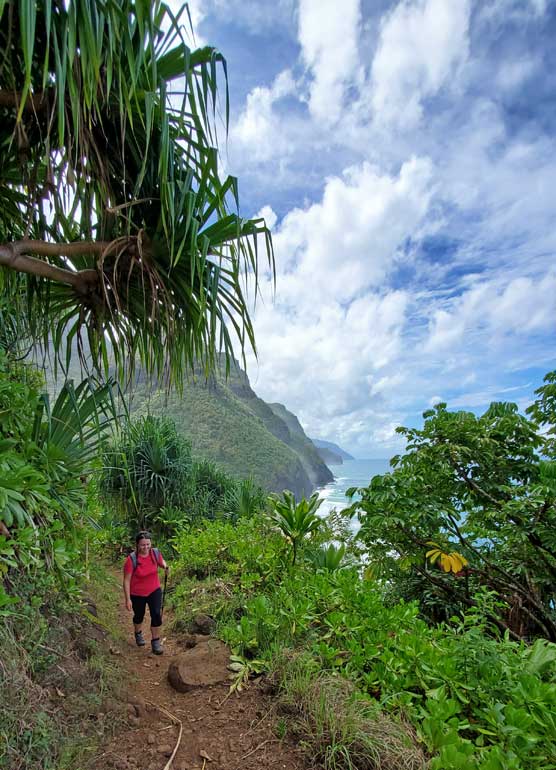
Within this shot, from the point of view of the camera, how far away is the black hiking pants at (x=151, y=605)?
3548 mm

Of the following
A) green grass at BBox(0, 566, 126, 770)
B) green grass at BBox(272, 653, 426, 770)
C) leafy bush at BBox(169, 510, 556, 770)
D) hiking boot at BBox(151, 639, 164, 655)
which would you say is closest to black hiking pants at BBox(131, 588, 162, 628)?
hiking boot at BBox(151, 639, 164, 655)

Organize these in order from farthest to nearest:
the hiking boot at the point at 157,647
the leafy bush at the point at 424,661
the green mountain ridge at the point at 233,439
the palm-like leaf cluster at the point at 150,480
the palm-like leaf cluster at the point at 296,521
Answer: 1. the green mountain ridge at the point at 233,439
2. the palm-like leaf cluster at the point at 150,480
3. the palm-like leaf cluster at the point at 296,521
4. the hiking boot at the point at 157,647
5. the leafy bush at the point at 424,661

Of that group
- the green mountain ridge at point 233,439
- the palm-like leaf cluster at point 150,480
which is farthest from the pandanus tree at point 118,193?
the green mountain ridge at point 233,439

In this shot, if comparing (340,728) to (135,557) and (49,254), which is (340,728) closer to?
(135,557)

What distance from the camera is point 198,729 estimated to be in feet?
7.27

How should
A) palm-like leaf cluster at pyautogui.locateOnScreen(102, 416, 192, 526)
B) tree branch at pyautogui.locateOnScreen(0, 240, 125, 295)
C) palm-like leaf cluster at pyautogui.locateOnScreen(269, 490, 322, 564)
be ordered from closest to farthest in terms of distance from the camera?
tree branch at pyautogui.locateOnScreen(0, 240, 125, 295)
palm-like leaf cluster at pyautogui.locateOnScreen(269, 490, 322, 564)
palm-like leaf cluster at pyautogui.locateOnScreen(102, 416, 192, 526)

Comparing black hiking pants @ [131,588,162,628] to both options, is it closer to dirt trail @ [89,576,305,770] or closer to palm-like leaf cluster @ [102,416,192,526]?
dirt trail @ [89,576,305,770]

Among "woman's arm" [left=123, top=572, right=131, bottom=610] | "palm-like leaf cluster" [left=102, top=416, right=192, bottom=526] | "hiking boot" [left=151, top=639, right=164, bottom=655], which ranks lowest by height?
"hiking boot" [left=151, top=639, right=164, bottom=655]

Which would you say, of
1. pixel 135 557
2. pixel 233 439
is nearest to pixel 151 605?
pixel 135 557

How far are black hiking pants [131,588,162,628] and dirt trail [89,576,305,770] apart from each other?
58 centimetres

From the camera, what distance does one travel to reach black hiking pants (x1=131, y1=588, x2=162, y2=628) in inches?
140

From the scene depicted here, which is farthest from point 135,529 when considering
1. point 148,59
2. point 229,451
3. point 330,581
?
point 229,451

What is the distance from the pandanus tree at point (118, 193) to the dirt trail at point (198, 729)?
1989 millimetres

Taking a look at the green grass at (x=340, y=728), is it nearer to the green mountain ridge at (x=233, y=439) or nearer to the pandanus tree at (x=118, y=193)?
the pandanus tree at (x=118, y=193)
